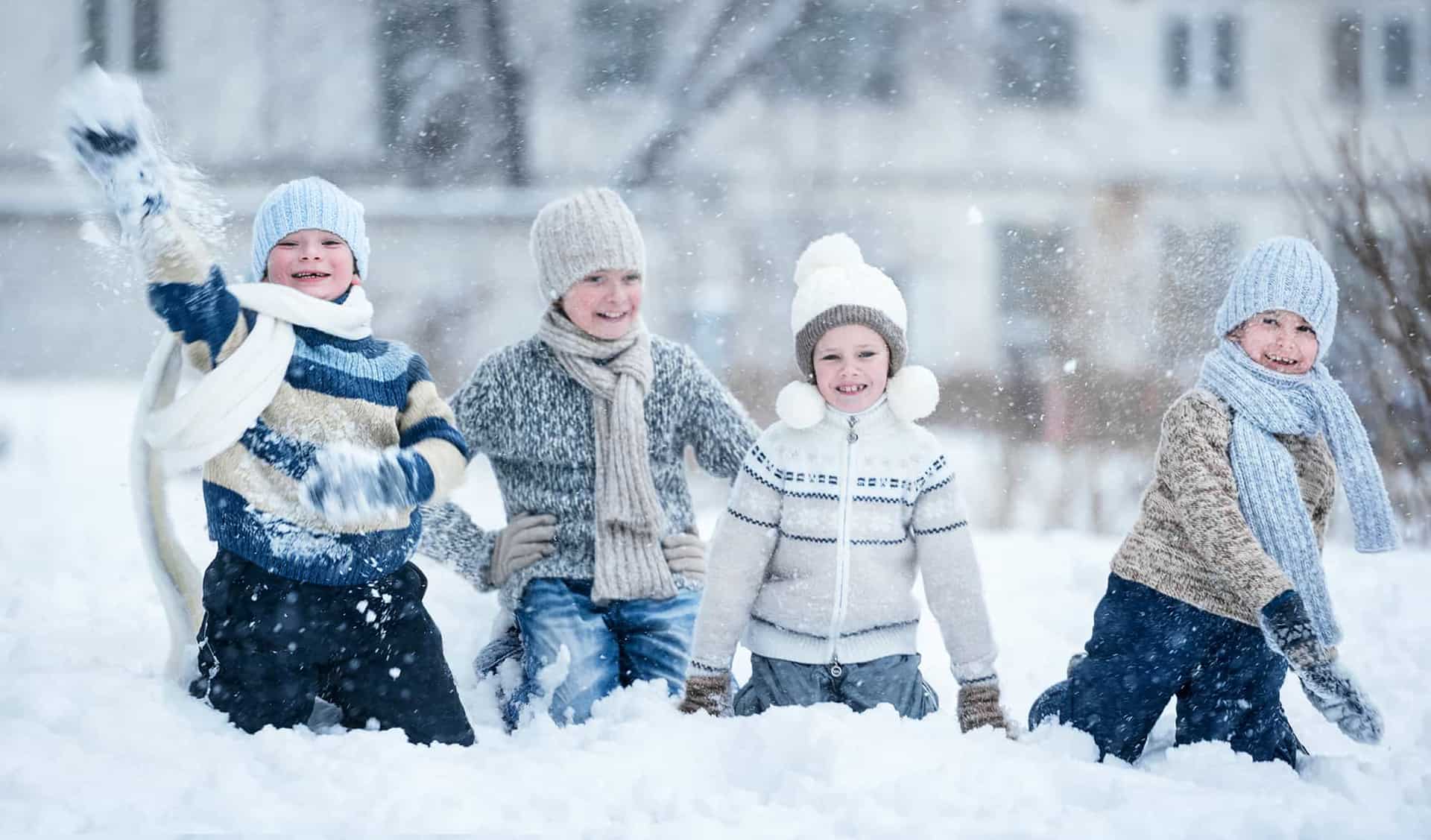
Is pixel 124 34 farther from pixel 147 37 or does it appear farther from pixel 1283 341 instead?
pixel 1283 341

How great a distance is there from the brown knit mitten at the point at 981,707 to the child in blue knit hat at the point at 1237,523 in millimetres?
283

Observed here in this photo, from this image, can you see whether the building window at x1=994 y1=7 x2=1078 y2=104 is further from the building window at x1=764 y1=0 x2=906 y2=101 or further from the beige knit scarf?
the beige knit scarf

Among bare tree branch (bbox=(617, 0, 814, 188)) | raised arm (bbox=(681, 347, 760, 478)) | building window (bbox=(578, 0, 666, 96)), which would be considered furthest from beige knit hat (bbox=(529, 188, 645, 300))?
building window (bbox=(578, 0, 666, 96))

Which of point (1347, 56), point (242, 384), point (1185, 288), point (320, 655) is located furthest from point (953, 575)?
point (1347, 56)

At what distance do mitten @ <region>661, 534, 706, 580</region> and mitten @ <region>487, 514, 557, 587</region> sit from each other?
29cm

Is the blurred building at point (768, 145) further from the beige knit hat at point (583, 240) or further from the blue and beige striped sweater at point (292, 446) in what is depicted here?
the blue and beige striped sweater at point (292, 446)

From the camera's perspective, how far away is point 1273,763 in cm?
281

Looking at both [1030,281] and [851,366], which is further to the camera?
[1030,281]

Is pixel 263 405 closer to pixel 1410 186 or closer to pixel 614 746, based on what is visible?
pixel 614 746

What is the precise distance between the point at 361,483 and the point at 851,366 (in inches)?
42.8

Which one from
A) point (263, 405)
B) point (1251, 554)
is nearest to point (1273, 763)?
point (1251, 554)

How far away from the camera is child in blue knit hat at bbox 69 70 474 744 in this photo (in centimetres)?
265

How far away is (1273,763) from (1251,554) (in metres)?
0.47

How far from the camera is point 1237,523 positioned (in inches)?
110
